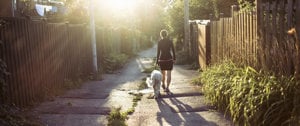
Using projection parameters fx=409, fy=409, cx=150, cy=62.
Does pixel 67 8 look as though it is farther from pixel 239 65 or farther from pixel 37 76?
pixel 239 65

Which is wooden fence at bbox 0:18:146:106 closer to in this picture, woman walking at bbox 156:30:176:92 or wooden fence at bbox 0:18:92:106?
→ wooden fence at bbox 0:18:92:106

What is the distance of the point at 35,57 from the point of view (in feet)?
30.3

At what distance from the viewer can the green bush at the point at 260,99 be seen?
562 centimetres

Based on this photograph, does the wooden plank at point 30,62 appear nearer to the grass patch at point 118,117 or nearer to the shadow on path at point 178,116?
the grass patch at point 118,117

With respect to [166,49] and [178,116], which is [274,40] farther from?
[166,49]

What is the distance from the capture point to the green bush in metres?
5.62

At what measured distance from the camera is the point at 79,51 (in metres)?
13.5

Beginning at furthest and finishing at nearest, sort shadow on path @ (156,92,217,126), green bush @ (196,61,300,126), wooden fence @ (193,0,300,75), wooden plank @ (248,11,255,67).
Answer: wooden plank @ (248,11,255,67) < shadow on path @ (156,92,217,126) < wooden fence @ (193,0,300,75) < green bush @ (196,61,300,126)

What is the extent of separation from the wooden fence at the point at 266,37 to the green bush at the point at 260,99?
0.96 feet

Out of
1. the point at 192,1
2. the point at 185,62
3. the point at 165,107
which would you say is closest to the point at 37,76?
the point at 165,107

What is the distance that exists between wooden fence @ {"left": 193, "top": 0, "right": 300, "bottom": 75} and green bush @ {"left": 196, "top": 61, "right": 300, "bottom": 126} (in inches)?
11.5

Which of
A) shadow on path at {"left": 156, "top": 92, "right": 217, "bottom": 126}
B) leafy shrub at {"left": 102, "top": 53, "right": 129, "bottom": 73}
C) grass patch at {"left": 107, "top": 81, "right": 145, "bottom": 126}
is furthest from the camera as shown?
leafy shrub at {"left": 102, "top": 53, "right": 129, "bottom": 73}

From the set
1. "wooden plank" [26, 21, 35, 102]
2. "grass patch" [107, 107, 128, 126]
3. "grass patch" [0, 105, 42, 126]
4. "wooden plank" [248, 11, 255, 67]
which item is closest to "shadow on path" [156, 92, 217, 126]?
"grass patch" [107, 107, 128, 126]

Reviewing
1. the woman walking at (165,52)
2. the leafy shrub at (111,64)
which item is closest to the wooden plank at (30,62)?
the woman walking at (165,52)
